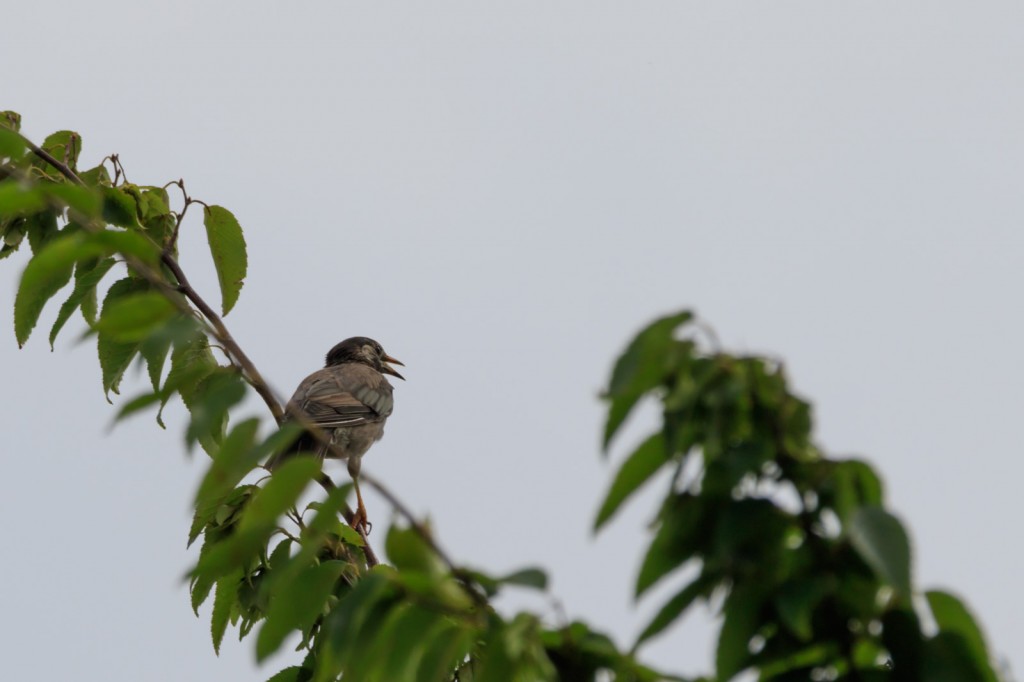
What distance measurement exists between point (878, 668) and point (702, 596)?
28 cm

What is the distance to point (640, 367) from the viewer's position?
1.90m

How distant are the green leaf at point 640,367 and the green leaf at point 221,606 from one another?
2206 mm

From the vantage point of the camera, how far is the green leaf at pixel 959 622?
1745mm

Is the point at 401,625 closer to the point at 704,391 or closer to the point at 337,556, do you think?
the point at 704,391

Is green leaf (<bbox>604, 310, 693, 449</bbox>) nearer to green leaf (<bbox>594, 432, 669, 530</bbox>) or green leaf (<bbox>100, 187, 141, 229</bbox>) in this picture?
green leaf (<bbox>594, 432, 669, 530</bbox>)

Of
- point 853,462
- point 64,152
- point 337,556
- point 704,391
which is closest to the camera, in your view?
point 853,462

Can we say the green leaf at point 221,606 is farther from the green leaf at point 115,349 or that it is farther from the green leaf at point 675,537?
the green leaf at point 675,537

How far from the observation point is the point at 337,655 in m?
1.96

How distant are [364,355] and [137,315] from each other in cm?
976

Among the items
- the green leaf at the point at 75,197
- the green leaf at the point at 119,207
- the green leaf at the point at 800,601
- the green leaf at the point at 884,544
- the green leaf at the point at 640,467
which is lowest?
the green leaf at the point at 800,601

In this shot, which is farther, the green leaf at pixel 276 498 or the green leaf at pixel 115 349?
the green leaf at pixel 115 349

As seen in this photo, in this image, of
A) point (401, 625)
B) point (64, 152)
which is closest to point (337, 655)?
point (401, 625)

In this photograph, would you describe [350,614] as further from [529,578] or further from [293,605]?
[529,578]

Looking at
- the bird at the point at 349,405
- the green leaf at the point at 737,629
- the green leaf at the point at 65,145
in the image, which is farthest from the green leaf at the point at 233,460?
the bird at the point at 349,405
